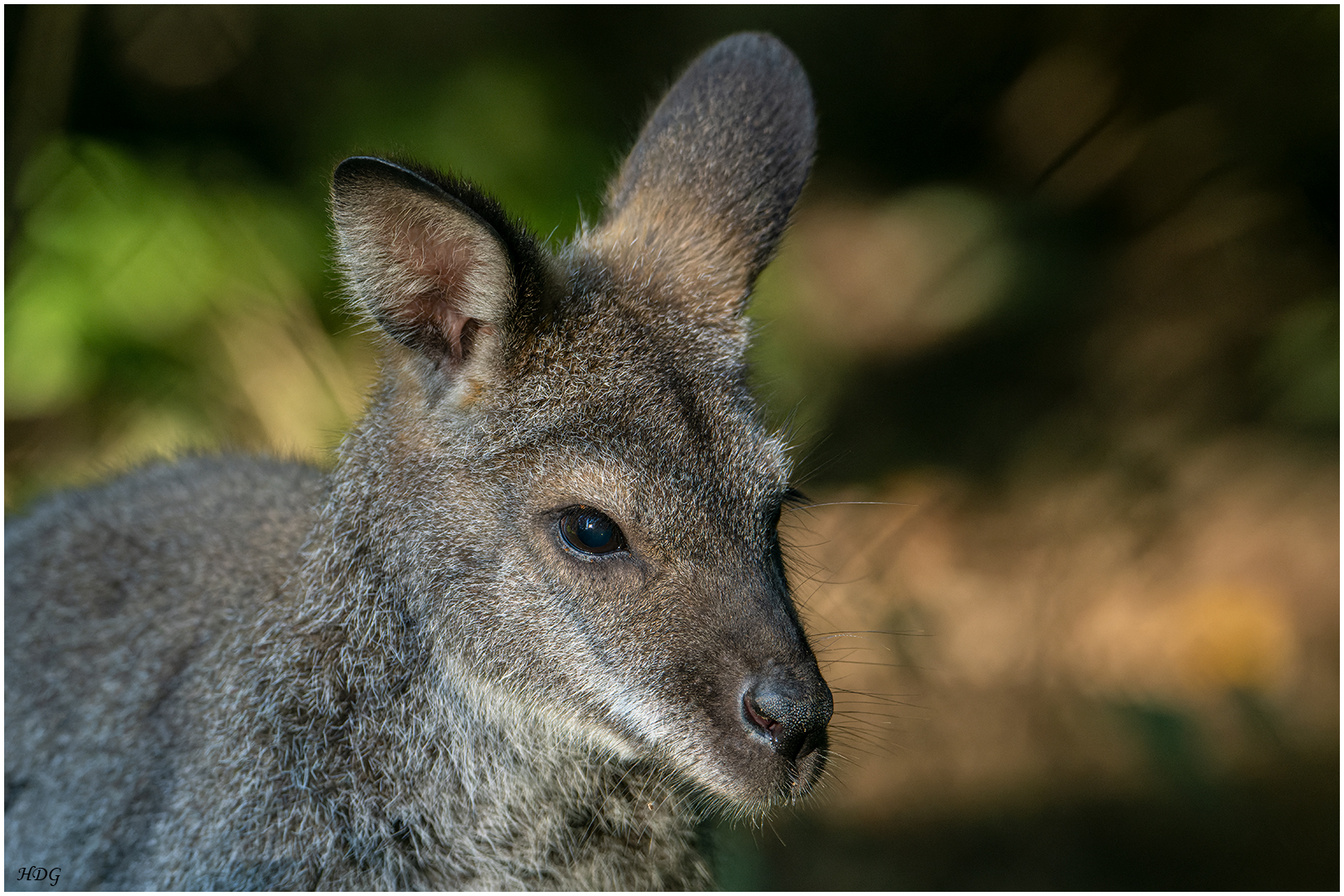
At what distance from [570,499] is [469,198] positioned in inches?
34.7

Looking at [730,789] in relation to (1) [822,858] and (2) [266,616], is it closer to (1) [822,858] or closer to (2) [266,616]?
(2) [266,616]

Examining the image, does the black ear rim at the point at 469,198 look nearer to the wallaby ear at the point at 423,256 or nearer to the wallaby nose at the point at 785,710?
the wallaby ear at the point at 423,256

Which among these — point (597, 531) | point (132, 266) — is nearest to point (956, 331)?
point (597, 531)

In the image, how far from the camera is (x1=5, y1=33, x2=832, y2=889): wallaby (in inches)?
116

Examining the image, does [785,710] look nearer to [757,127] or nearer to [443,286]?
[443,286]

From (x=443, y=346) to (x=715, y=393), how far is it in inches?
33.7

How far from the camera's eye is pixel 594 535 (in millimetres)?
3012

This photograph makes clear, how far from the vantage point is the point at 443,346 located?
3225mm

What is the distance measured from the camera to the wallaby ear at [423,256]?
2795 mm

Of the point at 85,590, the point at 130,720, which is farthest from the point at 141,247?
the point at 130,720

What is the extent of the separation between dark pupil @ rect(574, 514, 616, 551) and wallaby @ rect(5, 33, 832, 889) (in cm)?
1

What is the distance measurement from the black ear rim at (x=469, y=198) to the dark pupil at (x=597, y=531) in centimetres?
66

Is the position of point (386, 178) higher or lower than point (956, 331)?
higher

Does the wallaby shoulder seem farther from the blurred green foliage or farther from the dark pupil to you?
the blurred green foliage
